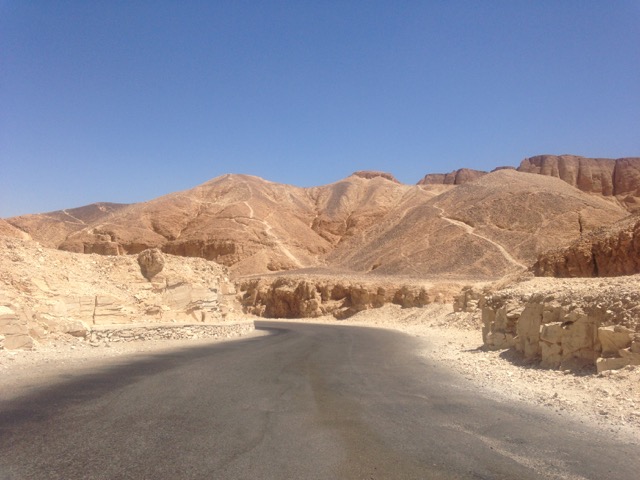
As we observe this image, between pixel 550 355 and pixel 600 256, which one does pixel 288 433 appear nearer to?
pixel 550 355

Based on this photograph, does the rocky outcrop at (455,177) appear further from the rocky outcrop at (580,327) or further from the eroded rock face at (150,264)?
the rocky outcrop at (580,327)

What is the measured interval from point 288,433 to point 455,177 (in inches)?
5880

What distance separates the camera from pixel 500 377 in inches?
452

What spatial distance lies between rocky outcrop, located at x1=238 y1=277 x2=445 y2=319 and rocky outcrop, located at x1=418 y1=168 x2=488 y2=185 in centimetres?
9671

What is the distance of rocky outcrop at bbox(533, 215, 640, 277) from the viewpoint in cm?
2612

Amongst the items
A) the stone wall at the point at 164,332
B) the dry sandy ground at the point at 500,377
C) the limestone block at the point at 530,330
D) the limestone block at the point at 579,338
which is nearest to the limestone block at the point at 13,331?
the dry sandy ground at the point at 500,377

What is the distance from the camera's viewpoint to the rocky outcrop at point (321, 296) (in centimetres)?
4401

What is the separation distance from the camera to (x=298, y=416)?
7.68m

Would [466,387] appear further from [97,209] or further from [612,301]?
[97,209]

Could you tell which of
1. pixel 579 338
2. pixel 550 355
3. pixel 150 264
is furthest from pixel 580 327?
pixel 150 264

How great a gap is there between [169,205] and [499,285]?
8040cm

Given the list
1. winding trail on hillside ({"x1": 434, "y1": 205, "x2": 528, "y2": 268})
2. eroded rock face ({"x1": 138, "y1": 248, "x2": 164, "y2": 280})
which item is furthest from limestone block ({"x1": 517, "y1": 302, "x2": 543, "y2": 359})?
winding trail on hillside ({"x1": 434, "y1": 205, "x2": 528, "y2": 268})

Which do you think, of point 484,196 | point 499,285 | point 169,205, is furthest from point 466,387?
point 169,205

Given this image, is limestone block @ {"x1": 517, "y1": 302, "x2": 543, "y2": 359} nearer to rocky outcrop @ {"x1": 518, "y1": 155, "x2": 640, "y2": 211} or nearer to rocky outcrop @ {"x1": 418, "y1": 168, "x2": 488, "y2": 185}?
rocky outcrop @ {"x1": 518, "y1": 155, "x2": 640, "y2": 211}
